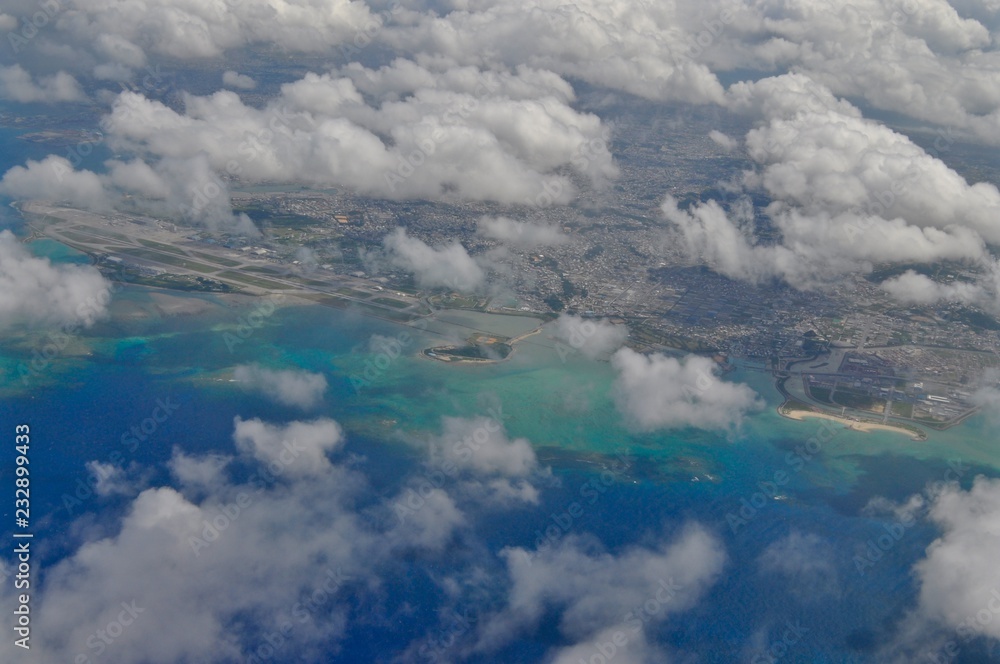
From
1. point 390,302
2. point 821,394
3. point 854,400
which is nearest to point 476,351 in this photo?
point 390,302

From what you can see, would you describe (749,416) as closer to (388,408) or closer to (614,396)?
(614,396)

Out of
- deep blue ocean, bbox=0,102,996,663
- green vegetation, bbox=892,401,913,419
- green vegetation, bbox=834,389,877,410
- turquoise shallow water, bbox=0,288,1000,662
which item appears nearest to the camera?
deep blue ocean, bbox=0,102,996,663

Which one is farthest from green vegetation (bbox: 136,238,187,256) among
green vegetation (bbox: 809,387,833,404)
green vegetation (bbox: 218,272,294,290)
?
green vegetation (bbox: 809,387,833,404)

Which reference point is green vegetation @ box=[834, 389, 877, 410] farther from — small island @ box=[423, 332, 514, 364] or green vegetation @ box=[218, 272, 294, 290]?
green vegetation @ box=[218, 272, 294, 290]

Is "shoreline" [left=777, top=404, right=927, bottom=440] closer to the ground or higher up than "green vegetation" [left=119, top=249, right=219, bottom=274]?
closer to the ground

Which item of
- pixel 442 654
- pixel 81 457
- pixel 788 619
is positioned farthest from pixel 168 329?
pixel 788 619

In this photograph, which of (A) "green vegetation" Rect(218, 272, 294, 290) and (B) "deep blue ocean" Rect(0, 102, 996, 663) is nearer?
(B) "deep blue ocean" Rect(0, 102, 996, 663)

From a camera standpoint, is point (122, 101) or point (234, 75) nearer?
point (122, 101)

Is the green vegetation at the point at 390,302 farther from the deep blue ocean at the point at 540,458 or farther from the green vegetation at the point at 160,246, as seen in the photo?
the green vegetation at the point at 160,246

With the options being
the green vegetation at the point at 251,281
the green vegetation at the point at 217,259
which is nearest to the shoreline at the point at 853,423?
the green vegetation at the point at 251,281
